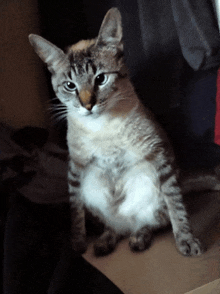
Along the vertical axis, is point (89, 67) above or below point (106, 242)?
above

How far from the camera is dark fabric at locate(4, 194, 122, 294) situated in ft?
1.81

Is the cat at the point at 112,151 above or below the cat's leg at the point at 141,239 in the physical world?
above

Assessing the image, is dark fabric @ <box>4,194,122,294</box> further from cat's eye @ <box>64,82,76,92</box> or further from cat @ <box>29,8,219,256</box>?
cat's eye @ <box>64,82,76,92</box>

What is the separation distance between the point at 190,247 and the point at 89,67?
575 millimetres

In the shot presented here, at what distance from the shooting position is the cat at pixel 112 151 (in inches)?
28.2

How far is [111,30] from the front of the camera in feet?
2.35

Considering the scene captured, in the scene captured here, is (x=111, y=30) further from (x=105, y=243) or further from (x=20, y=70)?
(x=105, y=243)

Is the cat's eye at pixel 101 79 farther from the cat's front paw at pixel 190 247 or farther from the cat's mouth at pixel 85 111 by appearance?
the cat's front paw at pixel 190 247

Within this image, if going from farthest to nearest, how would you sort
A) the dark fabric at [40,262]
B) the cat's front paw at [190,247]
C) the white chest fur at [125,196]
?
the white chest fur at [125,196]
the cat's front paw at [190,247]
the dark fabric at [40,262]

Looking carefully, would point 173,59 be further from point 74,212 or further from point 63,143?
point 74,212

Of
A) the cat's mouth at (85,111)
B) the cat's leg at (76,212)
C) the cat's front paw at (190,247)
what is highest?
the cat's mouth at (85,111)

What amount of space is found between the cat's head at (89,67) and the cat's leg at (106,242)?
0.38m

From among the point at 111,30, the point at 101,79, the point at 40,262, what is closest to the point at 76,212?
the point at 40,262

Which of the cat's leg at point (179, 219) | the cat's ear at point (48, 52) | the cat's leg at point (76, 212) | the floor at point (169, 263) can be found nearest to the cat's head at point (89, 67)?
the cat's ear at point (48, 52)
